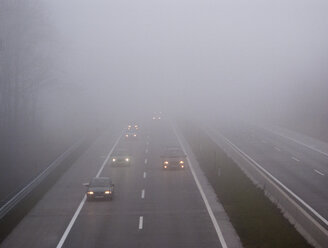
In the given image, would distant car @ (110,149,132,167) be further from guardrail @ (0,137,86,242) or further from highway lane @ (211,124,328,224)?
highway lane @ (211,124,328,224)

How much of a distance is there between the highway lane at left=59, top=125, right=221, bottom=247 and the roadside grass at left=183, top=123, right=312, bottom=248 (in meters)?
1.28

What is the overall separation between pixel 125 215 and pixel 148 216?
1.19 m

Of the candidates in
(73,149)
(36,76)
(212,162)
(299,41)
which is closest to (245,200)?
(212,162)

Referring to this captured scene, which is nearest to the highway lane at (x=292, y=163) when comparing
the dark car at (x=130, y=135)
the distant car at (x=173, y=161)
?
the distant car at (x=173, y=161)

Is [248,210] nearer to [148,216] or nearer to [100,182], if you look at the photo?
[148,216]

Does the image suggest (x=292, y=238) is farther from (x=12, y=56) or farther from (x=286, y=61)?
(x=286, y=61)

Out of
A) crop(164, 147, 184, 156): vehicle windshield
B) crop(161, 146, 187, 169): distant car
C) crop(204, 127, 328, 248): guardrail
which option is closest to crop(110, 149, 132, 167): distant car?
crop(164, 147, 184, 156): vehicle windshield

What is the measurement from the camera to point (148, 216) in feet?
88.0

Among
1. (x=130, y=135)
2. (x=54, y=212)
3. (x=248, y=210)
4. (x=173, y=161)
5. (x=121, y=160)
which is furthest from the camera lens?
(x=130, y=135)

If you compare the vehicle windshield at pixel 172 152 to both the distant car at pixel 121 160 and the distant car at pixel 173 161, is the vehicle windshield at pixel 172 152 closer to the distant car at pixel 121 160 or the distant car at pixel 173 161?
the distant car at pixel 173 161

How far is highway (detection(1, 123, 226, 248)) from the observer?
22391 mm

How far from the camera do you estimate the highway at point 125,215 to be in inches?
882

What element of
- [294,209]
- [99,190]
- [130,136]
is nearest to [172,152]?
[99,190]

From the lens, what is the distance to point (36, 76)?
195 ft
